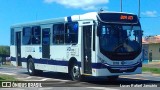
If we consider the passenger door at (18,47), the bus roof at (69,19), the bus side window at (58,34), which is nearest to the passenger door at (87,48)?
the bus roof at (69,19)

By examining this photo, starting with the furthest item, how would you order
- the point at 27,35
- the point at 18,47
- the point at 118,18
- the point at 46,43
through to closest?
the point at 18,47 → the point at 27,35 → the point at 46,43 → the point at 118,18

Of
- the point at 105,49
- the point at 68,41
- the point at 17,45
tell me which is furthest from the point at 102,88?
the point at 17,45

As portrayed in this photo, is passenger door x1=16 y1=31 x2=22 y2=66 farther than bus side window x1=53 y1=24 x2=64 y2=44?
Yes

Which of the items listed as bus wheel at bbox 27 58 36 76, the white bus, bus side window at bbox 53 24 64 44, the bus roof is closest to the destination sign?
the white bus

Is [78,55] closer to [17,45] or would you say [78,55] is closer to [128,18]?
[128,18]

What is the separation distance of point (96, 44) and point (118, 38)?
1.07 m

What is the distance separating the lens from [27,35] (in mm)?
24219

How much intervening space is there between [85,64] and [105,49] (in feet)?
4.80

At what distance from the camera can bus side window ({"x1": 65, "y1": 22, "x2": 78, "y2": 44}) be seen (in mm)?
18703

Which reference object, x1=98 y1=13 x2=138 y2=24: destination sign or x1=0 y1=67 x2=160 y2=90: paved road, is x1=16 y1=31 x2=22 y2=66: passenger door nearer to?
x1=0 y1=67 x2=160 y2=90: paved road

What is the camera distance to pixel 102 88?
50.9 ft

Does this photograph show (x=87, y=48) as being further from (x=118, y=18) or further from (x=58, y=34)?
(x=58, y=34)

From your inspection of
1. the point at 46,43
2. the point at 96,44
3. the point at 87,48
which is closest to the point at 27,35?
the point at 46,43

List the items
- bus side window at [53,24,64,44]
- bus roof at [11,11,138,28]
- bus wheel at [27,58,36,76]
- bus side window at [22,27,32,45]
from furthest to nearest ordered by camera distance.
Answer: bus side window at [22,27,32,45] < bus wheel at [27,58,36,76] < bus side window at [53,24,64,44] < bus roof at [11,11,138,28]
